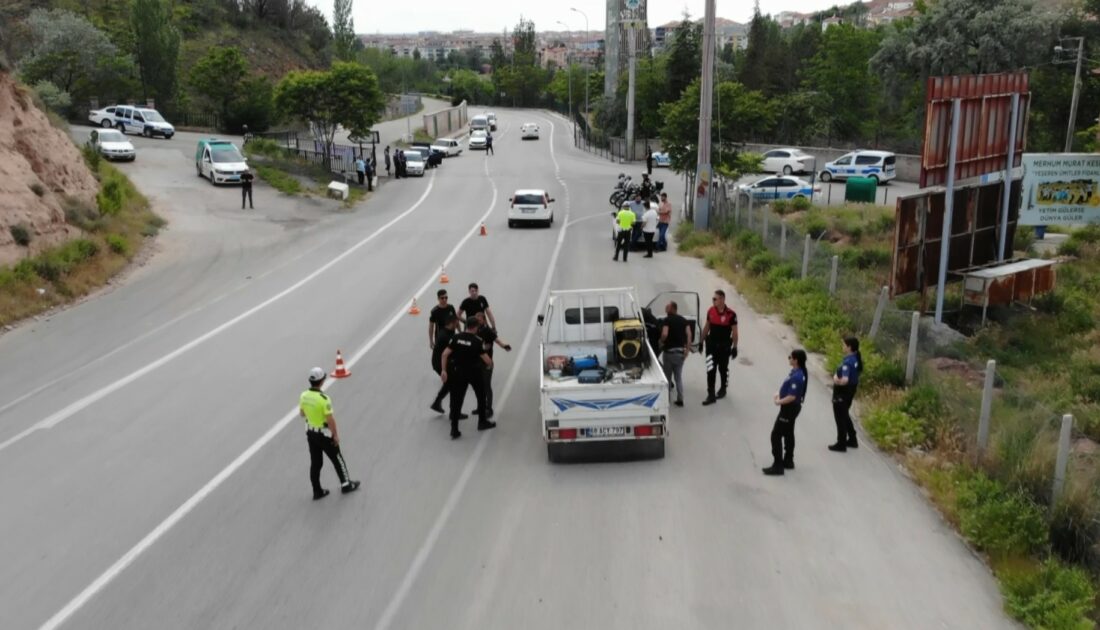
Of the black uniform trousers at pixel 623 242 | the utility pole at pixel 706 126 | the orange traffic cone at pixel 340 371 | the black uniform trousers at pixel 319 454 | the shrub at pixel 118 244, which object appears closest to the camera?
the black uniform trousers at pixel 319 454

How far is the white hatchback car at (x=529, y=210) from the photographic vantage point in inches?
1253

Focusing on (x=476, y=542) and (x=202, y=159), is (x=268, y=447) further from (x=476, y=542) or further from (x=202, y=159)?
(x=202, y=159)

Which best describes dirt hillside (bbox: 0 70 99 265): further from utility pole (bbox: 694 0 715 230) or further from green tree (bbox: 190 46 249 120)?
green tree (bbox: 190 46 249 120)

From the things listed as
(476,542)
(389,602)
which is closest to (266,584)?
(389,602)

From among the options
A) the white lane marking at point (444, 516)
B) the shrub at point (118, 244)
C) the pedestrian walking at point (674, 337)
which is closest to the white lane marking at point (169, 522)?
the white lane marking at point (444, 516)

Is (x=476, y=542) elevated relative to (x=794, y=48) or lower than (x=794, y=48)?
lower

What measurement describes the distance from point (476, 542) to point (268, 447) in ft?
13.3

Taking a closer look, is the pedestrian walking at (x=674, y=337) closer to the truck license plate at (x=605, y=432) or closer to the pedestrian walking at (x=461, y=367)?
the truck license plate at (x=605, y=432)

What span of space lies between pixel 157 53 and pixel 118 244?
148 ft

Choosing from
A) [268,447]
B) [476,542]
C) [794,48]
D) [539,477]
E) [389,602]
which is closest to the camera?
[389,602]

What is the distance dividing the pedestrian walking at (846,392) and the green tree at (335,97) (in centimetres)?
3605

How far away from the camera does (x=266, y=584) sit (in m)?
8.80

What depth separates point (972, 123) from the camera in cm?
1900

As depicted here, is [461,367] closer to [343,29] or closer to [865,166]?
[865,166]
